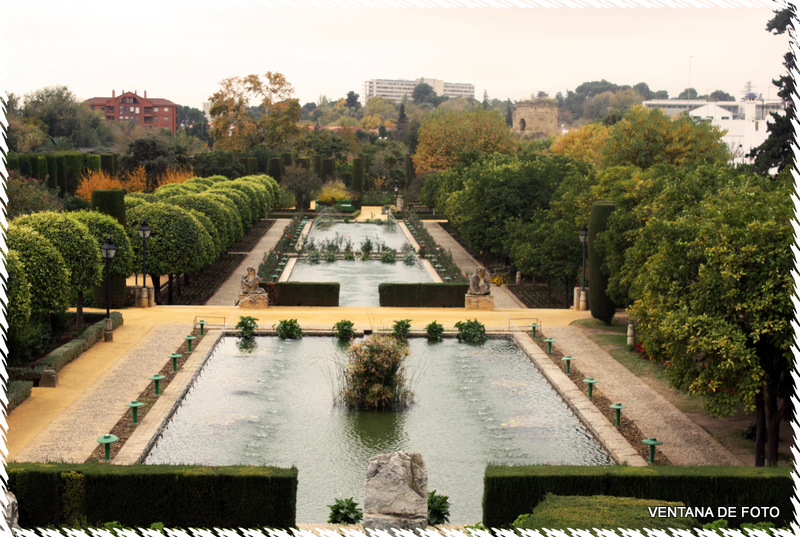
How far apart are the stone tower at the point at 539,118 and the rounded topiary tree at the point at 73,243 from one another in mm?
102126

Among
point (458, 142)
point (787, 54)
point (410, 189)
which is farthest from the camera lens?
point (410, 189)

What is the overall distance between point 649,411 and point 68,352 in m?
12.7

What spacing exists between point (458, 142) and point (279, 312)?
4660 cm

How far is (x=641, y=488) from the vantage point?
12.1 metres

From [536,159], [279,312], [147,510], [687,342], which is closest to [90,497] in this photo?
[147,510]

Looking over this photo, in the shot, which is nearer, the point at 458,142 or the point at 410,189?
the point at 458,142

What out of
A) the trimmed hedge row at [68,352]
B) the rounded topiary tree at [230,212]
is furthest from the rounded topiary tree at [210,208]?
the trimmed hedge row at [68,352]

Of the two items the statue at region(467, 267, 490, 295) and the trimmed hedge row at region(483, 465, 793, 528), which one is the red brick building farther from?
the trimmed hedge row at region(483, 465, 793, 528)

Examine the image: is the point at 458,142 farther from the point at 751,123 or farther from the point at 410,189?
the point at 751,123

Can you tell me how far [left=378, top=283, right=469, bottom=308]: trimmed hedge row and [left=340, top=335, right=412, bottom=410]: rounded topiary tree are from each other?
446 inches

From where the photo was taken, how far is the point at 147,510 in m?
11.9

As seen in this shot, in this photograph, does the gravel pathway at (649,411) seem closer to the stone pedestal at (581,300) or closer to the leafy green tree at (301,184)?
the stone pedestal at (581,300)

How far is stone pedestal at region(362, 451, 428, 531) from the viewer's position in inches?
419

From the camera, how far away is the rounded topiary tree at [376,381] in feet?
59.9
